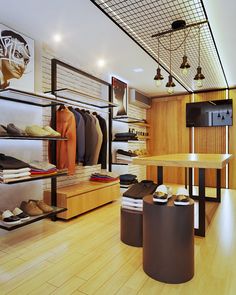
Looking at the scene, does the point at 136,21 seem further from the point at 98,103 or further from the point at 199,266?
the point at 199,266

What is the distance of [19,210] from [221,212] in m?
2.86

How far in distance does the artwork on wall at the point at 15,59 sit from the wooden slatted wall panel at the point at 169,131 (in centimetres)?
386

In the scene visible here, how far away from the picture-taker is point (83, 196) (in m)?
3.24

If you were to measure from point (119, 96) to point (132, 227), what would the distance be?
3.10 metres

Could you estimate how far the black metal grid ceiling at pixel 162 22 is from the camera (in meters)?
2.23

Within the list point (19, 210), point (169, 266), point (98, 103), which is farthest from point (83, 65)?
point (169, 266)

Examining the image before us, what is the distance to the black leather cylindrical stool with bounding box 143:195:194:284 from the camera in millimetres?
1654

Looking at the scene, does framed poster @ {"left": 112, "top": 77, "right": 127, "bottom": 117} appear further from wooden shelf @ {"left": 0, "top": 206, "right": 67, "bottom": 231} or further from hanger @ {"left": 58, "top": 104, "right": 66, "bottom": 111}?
wooden shelf @ {"left": 0, "top": 206, "right": 67, "bottom": 231}

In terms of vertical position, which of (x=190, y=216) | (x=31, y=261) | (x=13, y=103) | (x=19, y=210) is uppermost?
(x=13, y=103)

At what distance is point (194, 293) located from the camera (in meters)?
1.56

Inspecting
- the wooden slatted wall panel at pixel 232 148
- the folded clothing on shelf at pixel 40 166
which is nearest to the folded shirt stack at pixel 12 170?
the folded clothing on shelf at pixel 40 166

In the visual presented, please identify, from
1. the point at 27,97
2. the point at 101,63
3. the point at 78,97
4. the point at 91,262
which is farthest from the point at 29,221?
the point at 101,63

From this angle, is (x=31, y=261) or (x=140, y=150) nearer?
(x=31, y=261)

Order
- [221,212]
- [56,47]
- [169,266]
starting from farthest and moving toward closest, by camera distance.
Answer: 1. [221,212]
2. [56,47]
3. [169,266]
